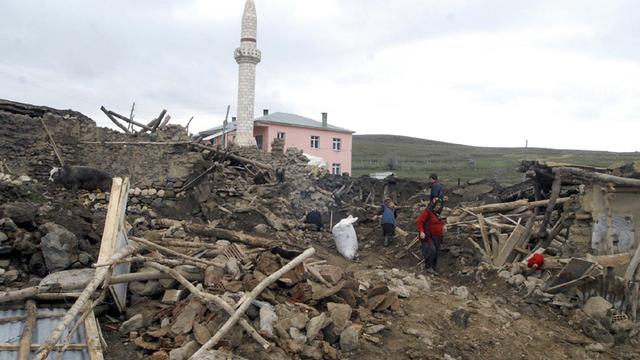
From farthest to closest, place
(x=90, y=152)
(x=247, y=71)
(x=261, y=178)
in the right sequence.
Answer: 1. (x=247, y=71)
2. (x=261, y=178)
3. (x=90, y=152)

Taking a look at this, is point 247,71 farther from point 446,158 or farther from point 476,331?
point 446,158

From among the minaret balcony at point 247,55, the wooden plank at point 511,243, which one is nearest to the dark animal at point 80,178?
the wooden plank at point 511,243

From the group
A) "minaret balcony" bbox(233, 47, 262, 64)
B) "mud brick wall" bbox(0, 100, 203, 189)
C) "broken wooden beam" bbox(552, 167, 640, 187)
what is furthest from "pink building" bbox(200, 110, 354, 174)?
"broken wooden beam" bbox(552, 167, 640, 187)

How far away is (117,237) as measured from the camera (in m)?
5.45

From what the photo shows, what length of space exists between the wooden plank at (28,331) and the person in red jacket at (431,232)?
5801 millimetres

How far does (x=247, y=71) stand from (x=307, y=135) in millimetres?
10793

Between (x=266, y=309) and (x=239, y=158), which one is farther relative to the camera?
(x=239, y=158)

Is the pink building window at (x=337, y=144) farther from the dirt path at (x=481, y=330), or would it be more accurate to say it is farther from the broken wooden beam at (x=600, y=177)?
the dirt path at (x=481, y=330)

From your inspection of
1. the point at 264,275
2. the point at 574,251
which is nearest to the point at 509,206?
the point at 574,251

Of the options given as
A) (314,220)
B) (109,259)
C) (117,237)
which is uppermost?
(117,237)

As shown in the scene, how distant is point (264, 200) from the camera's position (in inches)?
531

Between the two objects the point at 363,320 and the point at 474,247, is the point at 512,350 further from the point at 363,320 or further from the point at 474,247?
the point at 474,247

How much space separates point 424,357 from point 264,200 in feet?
29.4

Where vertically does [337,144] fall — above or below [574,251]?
above
